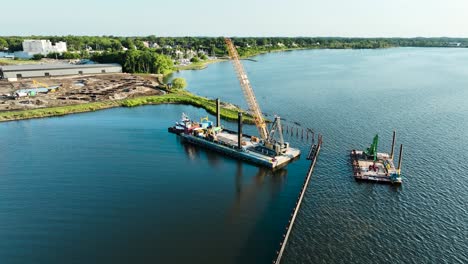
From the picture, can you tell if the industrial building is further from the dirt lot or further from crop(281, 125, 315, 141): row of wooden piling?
crop(281, 125, 315, 141): row of wooden piling

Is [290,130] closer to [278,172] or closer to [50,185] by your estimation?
[278,172]

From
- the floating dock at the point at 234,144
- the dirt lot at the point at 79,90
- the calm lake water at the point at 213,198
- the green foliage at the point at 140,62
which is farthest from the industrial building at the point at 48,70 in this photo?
the floating dock at the point at 234,144

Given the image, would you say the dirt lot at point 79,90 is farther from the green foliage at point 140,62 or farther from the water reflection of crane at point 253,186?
the water reflection of crane at point 253,186

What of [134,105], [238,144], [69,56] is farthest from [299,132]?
[69,56]

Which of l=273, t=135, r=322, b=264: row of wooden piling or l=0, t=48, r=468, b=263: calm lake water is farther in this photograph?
l=0, t=48, r=468, b=263: calm lake water

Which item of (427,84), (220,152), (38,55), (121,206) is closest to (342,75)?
(427,84)

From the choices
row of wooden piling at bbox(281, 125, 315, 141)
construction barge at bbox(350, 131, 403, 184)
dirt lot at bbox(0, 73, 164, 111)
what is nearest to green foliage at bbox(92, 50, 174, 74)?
dirt lot at bbox(0, 73, 164, 111)
